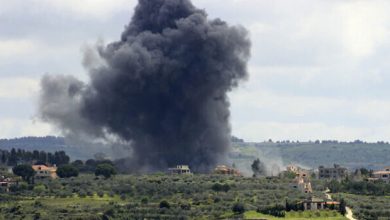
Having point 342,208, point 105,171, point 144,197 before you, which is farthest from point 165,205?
point 105,171

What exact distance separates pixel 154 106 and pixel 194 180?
34777mm

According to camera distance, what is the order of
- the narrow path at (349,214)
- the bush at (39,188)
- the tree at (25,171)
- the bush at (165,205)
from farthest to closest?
the tree at (25,171)
the bush at (39,188)
the bush at (165,205)
the narrow path at (349,214)

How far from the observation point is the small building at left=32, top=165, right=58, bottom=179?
17929 cm

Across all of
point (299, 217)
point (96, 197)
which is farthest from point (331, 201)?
point (96, 197)

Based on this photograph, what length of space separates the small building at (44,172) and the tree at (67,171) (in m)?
1.22

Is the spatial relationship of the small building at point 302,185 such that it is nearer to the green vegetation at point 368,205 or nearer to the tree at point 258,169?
the green vegetation at point 368,205

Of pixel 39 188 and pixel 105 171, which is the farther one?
pixel 105 171

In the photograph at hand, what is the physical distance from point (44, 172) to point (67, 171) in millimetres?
5450

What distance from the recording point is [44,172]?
182625 millimetres

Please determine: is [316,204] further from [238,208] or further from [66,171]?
[66,171]

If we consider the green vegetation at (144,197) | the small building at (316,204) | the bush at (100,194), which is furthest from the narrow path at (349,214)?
the bush at (100,194)

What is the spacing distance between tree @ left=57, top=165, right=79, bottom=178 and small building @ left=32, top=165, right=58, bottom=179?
122cm

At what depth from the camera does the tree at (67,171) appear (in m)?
179

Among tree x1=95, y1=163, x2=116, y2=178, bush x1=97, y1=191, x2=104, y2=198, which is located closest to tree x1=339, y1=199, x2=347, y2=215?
bush x1=97, y1=191, x2=104, y2=198
